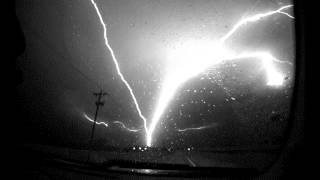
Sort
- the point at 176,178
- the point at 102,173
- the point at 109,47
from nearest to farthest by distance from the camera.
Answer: the point at 176,178, the point at 102,173, the point at 109,47

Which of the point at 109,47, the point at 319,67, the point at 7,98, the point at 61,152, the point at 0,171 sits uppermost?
the point at 109,47

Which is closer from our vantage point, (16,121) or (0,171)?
(0,171)

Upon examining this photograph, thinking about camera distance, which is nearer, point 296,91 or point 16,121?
point 296,91

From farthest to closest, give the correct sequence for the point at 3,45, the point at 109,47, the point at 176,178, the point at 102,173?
the point at 109,47 < the point at 3,45 < the point at 102,173 < the point at 176,178

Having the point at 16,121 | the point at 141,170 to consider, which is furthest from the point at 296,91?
the point at 16,121

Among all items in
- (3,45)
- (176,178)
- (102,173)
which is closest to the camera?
(176,178)

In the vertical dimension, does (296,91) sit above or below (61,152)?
above

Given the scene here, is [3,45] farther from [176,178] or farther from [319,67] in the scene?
[319,67]

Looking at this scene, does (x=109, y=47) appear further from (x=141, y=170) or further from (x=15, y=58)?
(x=141, y=170)

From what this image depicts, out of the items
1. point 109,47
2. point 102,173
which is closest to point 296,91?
point 102,173
